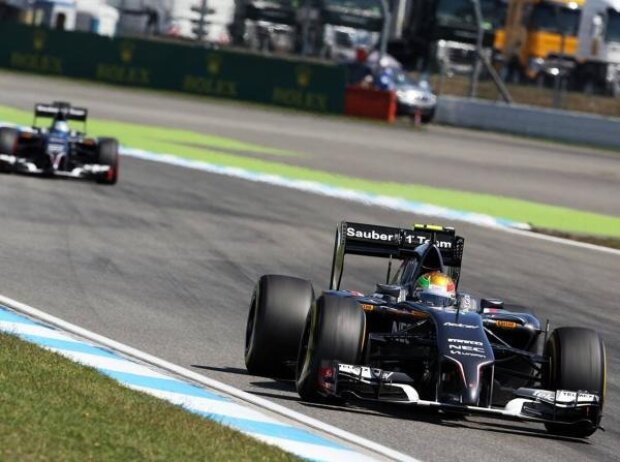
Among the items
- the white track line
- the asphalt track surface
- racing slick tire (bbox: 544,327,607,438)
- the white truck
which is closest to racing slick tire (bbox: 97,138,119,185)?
the asphalt track surface

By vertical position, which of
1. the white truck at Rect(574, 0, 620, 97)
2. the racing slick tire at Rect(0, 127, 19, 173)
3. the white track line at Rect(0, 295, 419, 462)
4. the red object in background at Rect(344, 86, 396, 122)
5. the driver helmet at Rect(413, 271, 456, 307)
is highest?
the white truck at Rect(574, 0, 620, 97)

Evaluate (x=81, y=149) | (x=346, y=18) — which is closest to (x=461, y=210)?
(x=81, y=149)

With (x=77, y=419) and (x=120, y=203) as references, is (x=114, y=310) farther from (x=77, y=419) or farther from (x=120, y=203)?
(x=120, y=203)

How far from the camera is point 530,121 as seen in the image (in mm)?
46062

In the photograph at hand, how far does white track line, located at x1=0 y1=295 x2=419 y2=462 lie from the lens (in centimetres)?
775

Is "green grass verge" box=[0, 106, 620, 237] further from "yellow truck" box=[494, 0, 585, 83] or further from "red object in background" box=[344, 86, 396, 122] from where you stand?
"yellow truck" box=[494, 0, 585, 83]

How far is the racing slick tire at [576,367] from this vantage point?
28.5ft

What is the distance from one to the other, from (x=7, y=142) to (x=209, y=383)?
12278mm

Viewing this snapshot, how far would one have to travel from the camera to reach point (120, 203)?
761 inches

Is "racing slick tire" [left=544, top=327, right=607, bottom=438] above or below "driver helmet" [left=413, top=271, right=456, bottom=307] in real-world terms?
below

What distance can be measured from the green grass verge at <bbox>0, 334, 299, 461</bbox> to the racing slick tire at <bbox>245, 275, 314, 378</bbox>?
1223 mm

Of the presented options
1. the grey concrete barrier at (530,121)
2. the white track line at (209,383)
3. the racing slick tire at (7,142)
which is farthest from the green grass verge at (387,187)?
the grey concrete barrier at (530,121)

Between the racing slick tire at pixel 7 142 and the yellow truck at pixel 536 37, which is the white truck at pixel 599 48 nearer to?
the yellow truck at pixel 536 37

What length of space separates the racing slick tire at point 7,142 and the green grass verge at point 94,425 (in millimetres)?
12549
